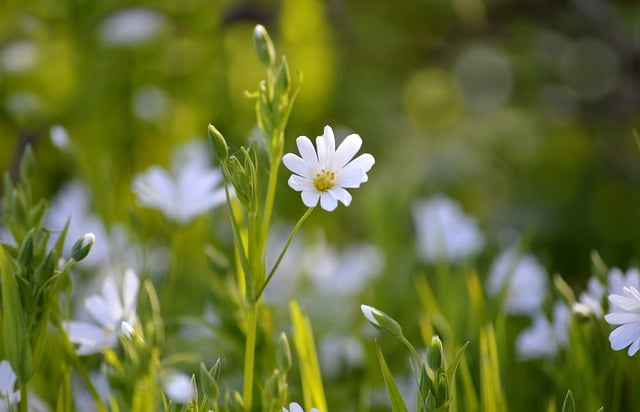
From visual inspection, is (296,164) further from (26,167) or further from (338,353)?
(338,353)

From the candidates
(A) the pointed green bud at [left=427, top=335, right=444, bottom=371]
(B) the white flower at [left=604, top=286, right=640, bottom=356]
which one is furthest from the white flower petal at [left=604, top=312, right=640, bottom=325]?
(A) the pointed green bud at [left=427, top=335, right=444, bottom=371]

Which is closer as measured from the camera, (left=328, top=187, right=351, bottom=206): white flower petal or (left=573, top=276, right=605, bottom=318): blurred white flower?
(left=328, top=187, right=351, bottom=206): white flower petal

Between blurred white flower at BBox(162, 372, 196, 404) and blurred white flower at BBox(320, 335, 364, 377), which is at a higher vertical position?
blurred white flower at BBox(162, 372, 196, 404)

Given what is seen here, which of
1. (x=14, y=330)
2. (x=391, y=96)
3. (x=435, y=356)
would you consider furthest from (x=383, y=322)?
(x=391, y=96)

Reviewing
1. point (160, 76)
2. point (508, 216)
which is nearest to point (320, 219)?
point (508, 216)

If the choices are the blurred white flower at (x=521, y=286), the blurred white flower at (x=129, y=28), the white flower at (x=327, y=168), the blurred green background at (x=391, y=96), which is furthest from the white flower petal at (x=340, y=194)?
the blurred white flower at (x=129, y=28)

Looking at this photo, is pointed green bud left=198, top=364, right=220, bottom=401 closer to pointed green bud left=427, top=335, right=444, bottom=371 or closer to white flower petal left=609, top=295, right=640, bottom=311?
pointed green bud left=427, top=335, right=444, bottom=371
